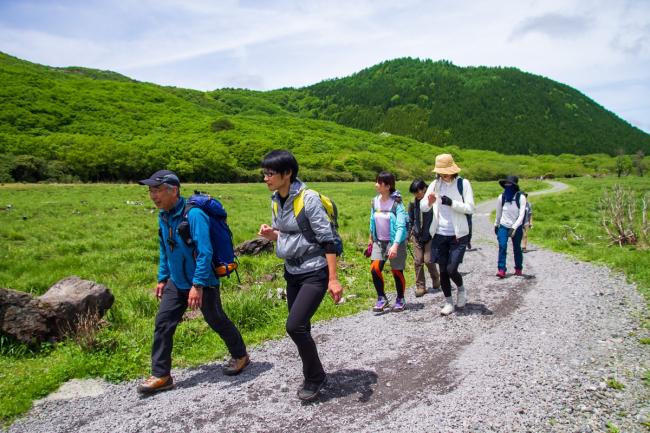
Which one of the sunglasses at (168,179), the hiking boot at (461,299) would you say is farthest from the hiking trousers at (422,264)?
the sunglasses at (168,179)

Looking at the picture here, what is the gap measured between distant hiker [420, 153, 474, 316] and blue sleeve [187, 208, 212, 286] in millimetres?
3386

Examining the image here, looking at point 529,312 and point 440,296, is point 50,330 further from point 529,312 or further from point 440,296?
point 529,312

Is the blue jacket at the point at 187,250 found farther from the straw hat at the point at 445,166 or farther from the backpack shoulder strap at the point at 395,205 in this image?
the straw hat at the point at 445,166

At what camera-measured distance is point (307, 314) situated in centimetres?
421

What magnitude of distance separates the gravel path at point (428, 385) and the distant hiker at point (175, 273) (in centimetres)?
46

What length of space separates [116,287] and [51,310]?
360 cm

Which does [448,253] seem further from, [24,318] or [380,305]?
[24,318]

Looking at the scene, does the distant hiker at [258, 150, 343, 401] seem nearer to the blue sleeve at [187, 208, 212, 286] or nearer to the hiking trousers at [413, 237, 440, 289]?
the blue sleeve at [187, 208, 212, 286]

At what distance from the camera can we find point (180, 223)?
4.70 metres

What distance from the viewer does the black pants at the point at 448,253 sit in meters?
6.60

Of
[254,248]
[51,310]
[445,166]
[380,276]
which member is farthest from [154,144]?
[445,166]

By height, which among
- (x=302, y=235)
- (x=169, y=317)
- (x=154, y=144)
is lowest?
(x=169, y=317)

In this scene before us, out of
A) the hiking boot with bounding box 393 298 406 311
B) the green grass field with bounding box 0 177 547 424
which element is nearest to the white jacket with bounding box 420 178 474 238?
the hiking boot with bounding box 393 298 406 311

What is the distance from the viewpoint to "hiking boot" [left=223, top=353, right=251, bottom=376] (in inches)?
203
